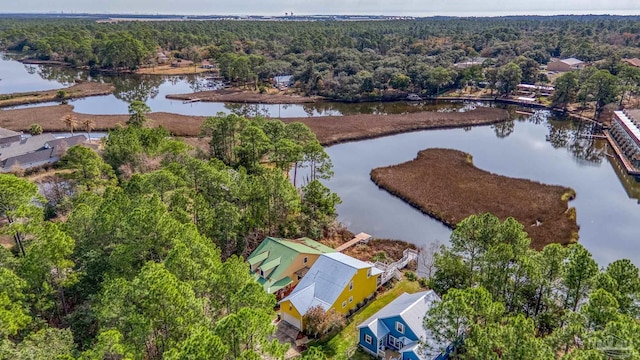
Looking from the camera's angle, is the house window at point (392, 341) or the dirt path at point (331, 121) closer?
the house window at point (392, 341)

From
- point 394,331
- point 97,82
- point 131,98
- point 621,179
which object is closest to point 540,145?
point 621,179

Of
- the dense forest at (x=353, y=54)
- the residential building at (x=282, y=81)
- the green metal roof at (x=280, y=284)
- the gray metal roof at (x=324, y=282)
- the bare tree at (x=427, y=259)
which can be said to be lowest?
the bare tree at (x=427, y=259)

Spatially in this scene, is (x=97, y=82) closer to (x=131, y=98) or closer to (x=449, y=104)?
(x=131, y=98)

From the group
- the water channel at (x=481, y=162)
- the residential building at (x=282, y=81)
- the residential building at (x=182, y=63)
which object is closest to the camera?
the water channel at (x=481, y=162)

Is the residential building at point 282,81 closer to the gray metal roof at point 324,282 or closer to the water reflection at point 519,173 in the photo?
the water reflection at point 519,173

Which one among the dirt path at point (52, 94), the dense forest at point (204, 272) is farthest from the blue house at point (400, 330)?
the dirt path at point (52, 94)

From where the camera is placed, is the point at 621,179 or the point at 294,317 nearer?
the point at 294,317

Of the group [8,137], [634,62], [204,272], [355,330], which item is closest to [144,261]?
[204,272]
